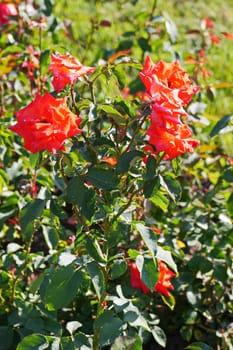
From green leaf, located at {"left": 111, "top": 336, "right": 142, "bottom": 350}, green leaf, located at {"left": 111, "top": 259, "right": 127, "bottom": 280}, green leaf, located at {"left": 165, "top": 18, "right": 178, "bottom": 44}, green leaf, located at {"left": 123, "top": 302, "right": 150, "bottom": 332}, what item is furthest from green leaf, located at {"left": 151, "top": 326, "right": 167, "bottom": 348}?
green leaf, located at {"left": 165, "top": 18, "right": 178, "bottom": 44}

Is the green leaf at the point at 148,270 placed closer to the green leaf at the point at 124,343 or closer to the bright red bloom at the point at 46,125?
the green leaf at the point at 124,343

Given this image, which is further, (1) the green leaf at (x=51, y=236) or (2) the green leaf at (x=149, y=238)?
(1) the green leaf at (x=51, y=236)

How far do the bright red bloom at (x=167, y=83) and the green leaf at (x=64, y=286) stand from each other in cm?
54

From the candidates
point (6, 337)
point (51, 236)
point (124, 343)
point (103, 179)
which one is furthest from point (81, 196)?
point (6, 337)

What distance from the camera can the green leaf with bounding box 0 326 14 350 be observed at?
213 centimetres

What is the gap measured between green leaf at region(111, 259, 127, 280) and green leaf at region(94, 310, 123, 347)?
138mm

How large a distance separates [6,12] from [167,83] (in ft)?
4.84

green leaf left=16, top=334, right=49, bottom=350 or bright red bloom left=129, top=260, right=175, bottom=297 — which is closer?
green leaf left=16, top=334, right=49, bottom=350

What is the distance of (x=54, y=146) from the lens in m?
1.51

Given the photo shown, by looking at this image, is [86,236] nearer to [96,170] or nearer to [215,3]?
[96,170]

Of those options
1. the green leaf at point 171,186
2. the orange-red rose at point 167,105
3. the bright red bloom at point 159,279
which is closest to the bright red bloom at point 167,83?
the orange-red rose at point 167,105

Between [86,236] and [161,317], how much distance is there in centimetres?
92

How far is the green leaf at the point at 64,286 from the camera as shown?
5.78 ft

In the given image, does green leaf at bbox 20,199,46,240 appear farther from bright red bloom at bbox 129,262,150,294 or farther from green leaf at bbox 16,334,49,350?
bright red bloom at bbox 129,262,150,294
